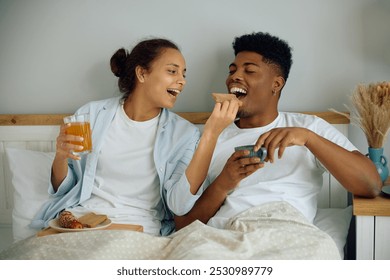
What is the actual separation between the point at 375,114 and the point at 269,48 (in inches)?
16.1

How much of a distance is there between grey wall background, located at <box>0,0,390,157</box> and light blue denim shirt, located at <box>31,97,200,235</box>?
0.90ft

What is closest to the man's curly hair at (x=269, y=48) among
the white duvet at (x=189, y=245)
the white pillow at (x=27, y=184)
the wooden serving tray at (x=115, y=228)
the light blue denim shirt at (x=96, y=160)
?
the light blue denim shirt at (x=96, y=160)

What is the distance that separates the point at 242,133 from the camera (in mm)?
1604

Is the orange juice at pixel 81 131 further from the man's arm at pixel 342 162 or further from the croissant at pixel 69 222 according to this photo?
the man's arm at pixel 342 162

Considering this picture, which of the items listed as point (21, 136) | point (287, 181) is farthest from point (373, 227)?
point (21, 136)

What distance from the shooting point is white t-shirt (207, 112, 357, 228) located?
1472 mm

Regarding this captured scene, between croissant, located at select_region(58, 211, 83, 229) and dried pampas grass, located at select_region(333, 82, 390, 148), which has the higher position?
dried pampas grass, located at select_region(333, 82, 390, 148)

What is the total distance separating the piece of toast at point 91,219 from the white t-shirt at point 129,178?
101 mm

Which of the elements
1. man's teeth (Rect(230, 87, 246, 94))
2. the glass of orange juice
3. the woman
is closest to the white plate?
the woman

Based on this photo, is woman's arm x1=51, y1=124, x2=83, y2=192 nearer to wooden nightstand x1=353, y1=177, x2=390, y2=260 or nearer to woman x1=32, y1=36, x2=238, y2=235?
woman x1=32, y1=36, x2=238, y2=235

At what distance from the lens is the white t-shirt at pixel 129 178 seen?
5.06 ft

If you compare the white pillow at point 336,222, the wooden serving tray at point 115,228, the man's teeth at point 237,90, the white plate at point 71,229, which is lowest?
the white pillow at point 336,222
